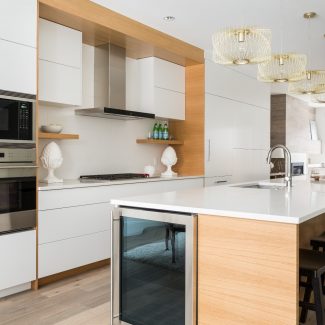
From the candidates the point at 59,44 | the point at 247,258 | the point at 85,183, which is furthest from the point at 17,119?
the point at 247,258

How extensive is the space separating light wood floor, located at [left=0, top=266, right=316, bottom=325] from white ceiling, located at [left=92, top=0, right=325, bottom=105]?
→ 2532 millimetres

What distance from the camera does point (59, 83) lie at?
136 inches

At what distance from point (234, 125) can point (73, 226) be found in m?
3.24

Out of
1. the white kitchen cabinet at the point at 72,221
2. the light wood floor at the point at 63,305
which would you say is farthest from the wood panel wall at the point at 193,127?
the light wood floor at the point at 63,305

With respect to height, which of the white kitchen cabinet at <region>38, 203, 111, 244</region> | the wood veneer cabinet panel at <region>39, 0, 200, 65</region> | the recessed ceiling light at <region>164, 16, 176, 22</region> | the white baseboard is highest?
the recessed ceiling light at <region>164, 16, 176, 22</region>

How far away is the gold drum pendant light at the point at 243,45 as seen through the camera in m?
2.63

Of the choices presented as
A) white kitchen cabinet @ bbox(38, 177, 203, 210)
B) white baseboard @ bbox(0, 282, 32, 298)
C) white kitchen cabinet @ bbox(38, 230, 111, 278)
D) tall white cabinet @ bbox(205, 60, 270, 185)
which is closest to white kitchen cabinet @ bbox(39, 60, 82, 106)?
white kitchen cabinet @ bbox(38, 177, 203, 210)

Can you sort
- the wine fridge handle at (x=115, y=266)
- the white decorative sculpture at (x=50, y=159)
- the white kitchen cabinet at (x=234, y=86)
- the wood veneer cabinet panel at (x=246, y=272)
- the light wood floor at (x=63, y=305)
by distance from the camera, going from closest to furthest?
the wood veneer cabinet panel at (x=246, y=272) → the wine fridge handle at (x=115, y=266) → the light wood floor at (x=63, y=305) → the white decorative sculpture at (x=50, y=159) → the white kitchen cabinet at (x=234, y=86)

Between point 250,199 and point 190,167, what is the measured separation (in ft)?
9.55

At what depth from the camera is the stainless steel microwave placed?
2.80 metres

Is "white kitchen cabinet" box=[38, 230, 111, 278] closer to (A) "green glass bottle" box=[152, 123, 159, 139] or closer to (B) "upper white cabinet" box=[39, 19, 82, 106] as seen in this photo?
(B) "upper white cabinet" box=[39, 19, 82, 106]

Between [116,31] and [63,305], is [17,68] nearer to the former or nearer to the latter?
[116,31]

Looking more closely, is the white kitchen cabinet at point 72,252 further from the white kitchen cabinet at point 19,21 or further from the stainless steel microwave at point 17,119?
the white kitchen cabinet at point 19,21

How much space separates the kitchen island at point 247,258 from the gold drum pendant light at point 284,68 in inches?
61.7
